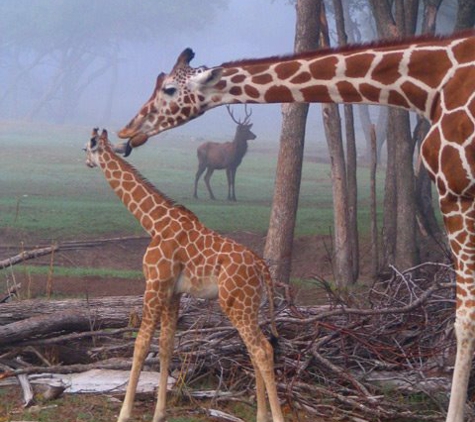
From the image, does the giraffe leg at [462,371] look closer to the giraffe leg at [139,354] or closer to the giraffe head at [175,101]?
the giraffe leg at [139,354]

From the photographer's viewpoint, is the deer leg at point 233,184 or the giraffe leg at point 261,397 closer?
the giraffe leg at point 261,397

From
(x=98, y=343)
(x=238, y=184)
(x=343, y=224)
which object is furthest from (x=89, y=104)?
(x=98, y=343)

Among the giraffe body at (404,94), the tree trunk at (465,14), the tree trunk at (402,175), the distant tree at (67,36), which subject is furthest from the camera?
the distant tree at (67,36)

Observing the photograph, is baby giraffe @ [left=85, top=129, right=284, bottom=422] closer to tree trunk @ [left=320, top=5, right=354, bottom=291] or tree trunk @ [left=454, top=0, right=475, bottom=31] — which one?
tree trunk @ [left=320, top=5, right=354, bottom=291]

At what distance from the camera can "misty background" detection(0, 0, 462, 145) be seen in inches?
786

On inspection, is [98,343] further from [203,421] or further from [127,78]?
[127,78]

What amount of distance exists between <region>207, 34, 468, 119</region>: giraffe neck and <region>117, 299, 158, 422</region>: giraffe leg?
1120 millimetres

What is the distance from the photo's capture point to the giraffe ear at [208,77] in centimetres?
480

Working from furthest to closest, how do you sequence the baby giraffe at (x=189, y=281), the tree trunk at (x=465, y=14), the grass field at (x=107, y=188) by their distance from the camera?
the grass field at (x=107, y=188) → the tree trunk at (x=465, y=14) → the baby giraffe at (x=189, y=281)

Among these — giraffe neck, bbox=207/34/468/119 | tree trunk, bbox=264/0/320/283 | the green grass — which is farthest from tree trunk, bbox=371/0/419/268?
giraffe neck, bbox=207/34/468/119

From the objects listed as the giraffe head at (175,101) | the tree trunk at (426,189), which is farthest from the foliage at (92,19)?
the giraffe head at (175,101)

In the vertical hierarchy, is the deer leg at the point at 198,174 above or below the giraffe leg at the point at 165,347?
above

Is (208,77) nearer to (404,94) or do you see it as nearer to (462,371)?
(404,94)

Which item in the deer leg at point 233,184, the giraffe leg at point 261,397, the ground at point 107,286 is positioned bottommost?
the ground at point 107,286
